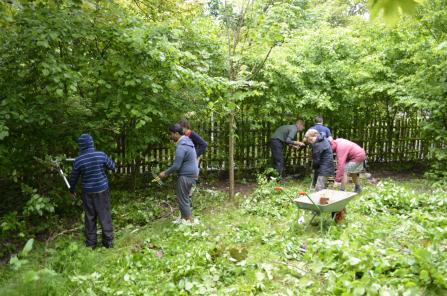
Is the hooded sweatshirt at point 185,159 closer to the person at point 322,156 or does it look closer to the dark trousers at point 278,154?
the person at point 322,156

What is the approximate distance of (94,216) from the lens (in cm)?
588

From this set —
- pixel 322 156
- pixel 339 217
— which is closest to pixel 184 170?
pixel 339 217

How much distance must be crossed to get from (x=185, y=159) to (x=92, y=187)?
1575 mm

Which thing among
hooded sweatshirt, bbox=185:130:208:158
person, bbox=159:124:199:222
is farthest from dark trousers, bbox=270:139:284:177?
person, bbox=159:124:199:222


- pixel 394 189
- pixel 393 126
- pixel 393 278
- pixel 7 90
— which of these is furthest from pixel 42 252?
pixel 393 126

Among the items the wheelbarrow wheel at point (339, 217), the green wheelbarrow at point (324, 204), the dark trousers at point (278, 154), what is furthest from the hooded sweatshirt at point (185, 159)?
the dark trousers at point (278, 154)

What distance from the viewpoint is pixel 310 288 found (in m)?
3.95

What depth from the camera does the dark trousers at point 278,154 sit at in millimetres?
10075

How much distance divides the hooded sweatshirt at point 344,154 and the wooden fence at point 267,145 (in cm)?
250

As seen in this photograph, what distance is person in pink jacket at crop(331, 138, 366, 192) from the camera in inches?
304

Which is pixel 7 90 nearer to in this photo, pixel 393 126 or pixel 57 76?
pixel 57 76

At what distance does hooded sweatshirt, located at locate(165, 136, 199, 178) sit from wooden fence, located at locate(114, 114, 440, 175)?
2555 mm

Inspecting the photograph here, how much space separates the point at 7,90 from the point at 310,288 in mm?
4975

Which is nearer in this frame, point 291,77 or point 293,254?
point 293,254
